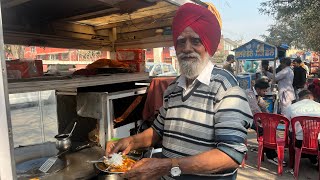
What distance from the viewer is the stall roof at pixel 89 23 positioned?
2.30 meters

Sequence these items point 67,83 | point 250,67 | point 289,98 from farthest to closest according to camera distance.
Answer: point 250,67 → point 289,98 → point 67,83

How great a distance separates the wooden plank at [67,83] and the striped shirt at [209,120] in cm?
77

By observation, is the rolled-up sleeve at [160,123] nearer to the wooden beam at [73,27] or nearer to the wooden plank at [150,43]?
the wooden plank at [150,43]

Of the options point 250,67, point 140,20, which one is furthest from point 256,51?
point 140,20

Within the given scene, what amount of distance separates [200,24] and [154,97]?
52.7 inches

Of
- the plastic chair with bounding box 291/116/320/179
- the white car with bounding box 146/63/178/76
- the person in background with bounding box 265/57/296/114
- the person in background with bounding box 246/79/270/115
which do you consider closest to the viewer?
the plastic chair with bounding box 291/116/320/179

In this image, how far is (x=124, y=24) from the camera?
3.28 m

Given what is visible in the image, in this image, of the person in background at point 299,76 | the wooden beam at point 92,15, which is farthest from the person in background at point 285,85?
the wooden beam at point 92,15

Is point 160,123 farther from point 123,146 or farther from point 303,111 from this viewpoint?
point 303,111

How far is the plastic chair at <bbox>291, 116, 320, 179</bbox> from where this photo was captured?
3799 mm

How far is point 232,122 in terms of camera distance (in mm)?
1291

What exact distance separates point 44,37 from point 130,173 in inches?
91.6

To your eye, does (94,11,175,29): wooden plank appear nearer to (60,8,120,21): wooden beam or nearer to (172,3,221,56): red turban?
(60,8,120,21): wooden beam

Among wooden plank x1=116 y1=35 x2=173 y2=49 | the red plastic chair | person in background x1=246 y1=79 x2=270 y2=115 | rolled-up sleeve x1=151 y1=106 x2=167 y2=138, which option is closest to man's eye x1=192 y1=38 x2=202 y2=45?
rolled-up sleeve x1=151 y1=106 x2=167 y2=138
